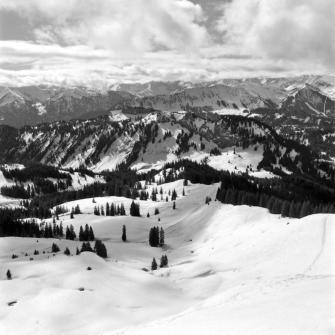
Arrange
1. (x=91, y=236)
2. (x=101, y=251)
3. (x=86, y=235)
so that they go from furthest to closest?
(x=91, y=236) < (x=86, y=235) < (x=101, y=251)

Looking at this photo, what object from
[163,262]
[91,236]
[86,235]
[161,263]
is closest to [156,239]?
[91,236]

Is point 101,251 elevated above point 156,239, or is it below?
above

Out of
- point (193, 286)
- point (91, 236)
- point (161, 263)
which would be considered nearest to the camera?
point (193, 286)

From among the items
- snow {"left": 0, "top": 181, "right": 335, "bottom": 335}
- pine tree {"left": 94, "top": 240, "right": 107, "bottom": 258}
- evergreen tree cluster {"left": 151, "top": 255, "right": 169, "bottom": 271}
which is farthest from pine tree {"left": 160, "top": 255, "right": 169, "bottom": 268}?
pine tree {"left": 94, "top": 240, "right": 107, "bottom": 258}

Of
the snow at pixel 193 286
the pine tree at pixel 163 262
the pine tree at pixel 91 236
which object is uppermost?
the snow at pixel 193 286

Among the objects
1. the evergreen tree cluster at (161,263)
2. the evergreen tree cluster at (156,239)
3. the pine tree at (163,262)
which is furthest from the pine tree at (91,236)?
the pine tree at (163,262)

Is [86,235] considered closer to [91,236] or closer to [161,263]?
[91,236]

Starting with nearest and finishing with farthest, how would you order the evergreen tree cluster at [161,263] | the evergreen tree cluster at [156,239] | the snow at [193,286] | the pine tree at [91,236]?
the snow at [193,286] < the evergreen tree cluster at [161,263] < the evergreen tree cluster at [156,239] < the pine tree at [91,236]

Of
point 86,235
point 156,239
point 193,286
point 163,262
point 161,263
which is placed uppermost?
point 193,286

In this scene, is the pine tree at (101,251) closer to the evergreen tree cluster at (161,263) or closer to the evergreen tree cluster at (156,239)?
the evergreen tree cluster at (161,263)

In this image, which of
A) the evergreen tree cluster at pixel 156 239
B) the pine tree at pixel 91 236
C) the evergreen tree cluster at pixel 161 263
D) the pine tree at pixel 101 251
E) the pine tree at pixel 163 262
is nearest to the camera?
the evergreen tree cluster at pixel 161 263
